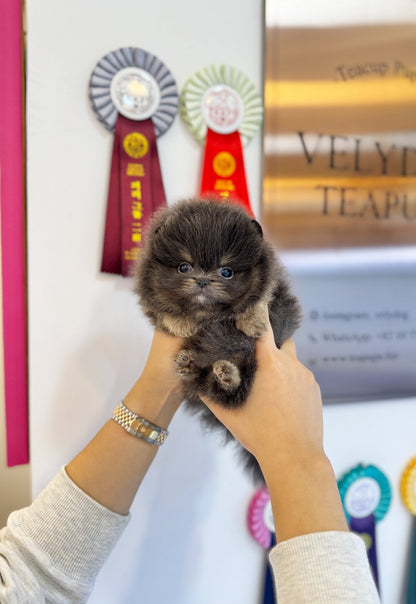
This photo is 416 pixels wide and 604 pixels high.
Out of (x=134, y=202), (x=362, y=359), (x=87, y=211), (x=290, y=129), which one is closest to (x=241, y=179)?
(x=290, y=129)

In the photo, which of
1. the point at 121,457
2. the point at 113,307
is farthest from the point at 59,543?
the point at 113,307

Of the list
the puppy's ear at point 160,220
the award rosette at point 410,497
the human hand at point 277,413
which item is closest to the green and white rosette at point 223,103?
the puppy's ear at point 160,220

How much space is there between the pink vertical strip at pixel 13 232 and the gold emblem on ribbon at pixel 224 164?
1.84ft

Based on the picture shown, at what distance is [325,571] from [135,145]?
1.11 meters

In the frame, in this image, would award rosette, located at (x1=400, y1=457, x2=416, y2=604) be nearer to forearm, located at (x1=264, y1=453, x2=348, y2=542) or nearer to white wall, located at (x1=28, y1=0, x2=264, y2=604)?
white wall, located at (x1=28, y1=0, x2=264, y2=604)

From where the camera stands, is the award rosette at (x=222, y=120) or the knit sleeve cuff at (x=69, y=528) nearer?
the knit sleeve cuff at (x=69, y=528)

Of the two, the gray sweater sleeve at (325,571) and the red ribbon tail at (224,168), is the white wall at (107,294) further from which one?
the gray sweater sleeve at (325,571)

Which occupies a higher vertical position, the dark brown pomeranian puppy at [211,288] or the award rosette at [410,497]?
the dark brown pomeranian puppy at [211,288]

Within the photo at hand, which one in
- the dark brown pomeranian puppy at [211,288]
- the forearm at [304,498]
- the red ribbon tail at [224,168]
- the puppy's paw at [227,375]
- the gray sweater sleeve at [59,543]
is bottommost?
the gray sweater sleeve at [59,543]

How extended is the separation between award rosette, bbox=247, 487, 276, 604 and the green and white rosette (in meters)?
1.18

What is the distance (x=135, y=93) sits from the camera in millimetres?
1188

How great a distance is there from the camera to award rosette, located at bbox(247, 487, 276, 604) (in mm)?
1406

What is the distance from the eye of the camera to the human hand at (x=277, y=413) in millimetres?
792

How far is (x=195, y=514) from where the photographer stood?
1.39m
